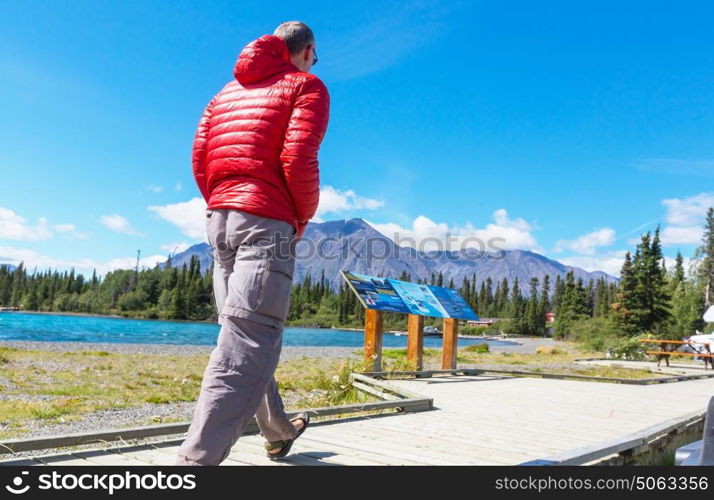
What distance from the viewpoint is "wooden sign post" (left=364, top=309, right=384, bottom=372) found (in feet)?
27.4

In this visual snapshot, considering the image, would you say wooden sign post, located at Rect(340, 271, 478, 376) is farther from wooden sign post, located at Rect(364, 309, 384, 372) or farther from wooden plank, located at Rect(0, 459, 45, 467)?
wooden plank, located at Rect(0, 459, 45, 467)

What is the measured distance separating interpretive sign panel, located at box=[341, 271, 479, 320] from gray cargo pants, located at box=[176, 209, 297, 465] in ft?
18.8

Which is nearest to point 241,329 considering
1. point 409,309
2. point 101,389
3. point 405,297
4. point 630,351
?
point 409,309

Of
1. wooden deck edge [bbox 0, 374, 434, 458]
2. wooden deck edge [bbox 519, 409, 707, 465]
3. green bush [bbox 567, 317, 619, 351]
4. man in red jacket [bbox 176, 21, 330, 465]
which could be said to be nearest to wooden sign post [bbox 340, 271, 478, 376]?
wooden deck edge [bbox 0, 374, 434, 458]

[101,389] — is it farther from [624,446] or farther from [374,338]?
[624,446]

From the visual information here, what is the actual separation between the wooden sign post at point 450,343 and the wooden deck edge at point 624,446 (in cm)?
484

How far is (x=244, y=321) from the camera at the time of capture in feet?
7.28

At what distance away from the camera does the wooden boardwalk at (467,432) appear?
3.02 meters
